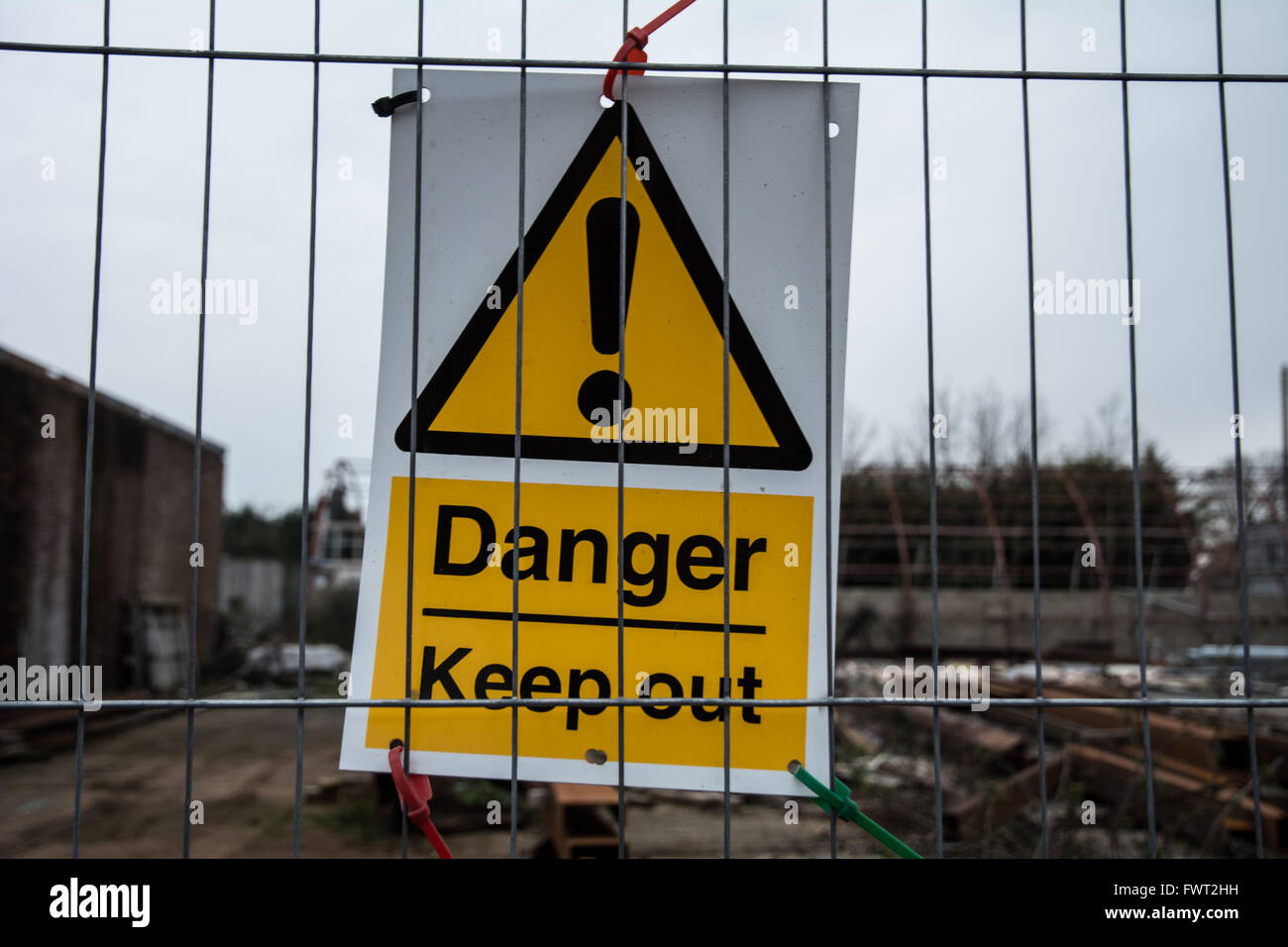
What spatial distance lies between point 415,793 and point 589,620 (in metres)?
0.44

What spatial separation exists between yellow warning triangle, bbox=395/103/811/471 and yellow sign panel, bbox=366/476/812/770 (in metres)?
0.09

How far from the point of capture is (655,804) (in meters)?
8.86

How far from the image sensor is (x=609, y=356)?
1752 millimetres

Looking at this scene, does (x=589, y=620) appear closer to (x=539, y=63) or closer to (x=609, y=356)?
(x=609, y=356)

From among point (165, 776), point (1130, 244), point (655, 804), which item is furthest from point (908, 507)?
point (1130, 244)

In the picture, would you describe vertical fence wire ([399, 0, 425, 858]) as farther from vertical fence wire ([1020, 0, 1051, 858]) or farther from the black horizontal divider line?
vertical fence wire ([1020, 0, 1051, 858])

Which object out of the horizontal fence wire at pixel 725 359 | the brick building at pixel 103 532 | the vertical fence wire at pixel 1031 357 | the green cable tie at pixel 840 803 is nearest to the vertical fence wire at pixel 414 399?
the horizontal fence wire at pixel 725 359

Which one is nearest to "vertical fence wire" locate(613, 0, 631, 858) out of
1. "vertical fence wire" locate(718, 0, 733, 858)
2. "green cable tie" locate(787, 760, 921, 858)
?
"vertical fence wire" locate(718, 0, 733, 858)

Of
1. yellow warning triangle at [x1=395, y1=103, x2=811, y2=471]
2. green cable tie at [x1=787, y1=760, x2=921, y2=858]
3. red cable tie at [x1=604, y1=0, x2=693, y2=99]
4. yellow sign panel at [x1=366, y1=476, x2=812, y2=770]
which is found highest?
red cable tie at [x1=604, y1=0, x2=693, y2=99]

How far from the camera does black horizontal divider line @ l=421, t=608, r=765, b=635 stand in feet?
5.61

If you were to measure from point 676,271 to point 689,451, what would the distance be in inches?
13.6

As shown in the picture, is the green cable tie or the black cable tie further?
the black cable tie

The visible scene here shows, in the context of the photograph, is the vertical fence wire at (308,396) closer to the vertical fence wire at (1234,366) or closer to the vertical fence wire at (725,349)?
the vertical fence wire at (725,349)

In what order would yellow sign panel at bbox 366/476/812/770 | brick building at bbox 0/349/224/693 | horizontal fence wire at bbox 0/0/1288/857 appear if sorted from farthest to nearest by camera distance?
brick building at bbox 0/349/224/693
yellow sign panel at bbox 366/476/812/770
horizontal fence wire at bbox 0/0/1288/857
